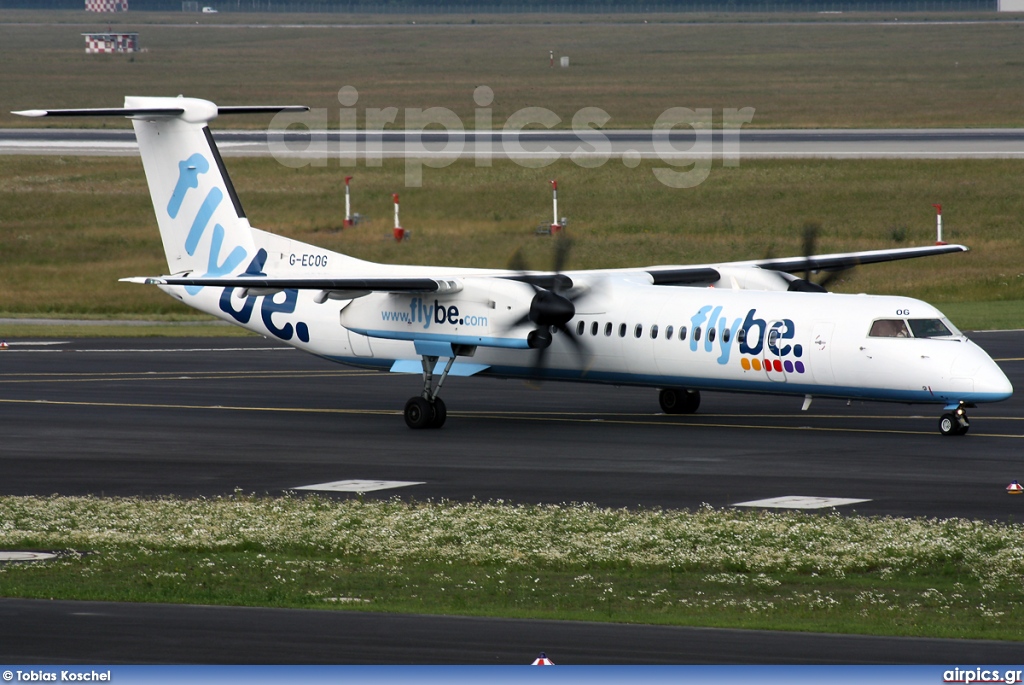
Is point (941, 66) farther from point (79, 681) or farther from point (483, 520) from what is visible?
point (79, 681)

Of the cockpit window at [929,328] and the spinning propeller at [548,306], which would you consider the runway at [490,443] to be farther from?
the cockpit window at [929,328]

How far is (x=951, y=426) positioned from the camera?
26.2 meters

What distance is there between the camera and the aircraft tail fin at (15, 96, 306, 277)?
3250cm

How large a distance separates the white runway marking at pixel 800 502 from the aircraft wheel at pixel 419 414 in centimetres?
951

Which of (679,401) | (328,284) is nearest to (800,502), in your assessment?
(679,401)

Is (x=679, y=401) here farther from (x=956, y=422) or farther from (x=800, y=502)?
(x=800, y=502)

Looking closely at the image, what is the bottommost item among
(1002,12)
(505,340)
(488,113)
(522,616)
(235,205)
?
(522,616)

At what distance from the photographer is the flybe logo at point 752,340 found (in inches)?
1053

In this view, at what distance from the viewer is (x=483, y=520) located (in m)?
19.6

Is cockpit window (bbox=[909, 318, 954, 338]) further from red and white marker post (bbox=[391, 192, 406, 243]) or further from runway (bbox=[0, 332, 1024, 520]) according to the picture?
red and white marker post (bbox=[391, 192, 406, 243])

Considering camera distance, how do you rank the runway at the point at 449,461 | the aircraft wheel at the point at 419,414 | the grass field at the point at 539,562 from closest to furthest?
the runway at the point at 449,461 → the grass field at the point at 539,562 → the aircraft wheel at the point at 419,414

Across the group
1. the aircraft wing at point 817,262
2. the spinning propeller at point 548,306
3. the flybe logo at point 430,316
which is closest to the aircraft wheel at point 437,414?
the flybe logo at point 430,316

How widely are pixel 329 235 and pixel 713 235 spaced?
51.7ft

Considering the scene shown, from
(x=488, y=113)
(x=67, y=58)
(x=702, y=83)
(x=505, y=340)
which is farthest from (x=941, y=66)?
(x=505, y=340)
